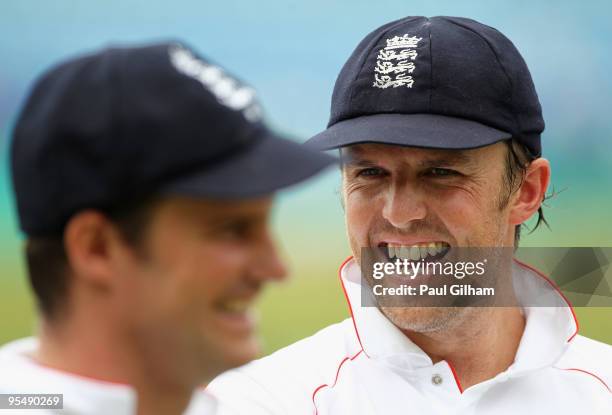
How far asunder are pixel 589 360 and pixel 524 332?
0.17 m

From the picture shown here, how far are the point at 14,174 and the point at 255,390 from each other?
1.05m

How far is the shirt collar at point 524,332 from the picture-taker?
200cm

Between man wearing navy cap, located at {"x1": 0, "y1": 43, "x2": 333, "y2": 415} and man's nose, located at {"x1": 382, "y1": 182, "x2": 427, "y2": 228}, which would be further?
man's nose, located at {"x1": 382, "y1": 182, "x2": 427, "y2": 228}

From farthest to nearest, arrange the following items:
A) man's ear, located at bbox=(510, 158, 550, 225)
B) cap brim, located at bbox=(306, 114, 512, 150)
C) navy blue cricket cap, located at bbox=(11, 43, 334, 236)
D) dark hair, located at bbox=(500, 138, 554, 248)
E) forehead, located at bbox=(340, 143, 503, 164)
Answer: man's ear, located at bbox=(510, 158, 550, 225) < dark hair, located at bbox=(500, 138, 554, 248) < forehead, located at bbox=(340, 143, 503, 164) < cap brim, located at bbox=(306, 114, 512, 150) < navy blue cricket cap, located at bbox=(11, 43, 334, 236)

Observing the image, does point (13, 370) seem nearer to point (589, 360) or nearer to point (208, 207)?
point (208, 207)

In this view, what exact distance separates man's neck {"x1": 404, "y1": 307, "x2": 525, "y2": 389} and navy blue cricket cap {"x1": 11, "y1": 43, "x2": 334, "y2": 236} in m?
1.08

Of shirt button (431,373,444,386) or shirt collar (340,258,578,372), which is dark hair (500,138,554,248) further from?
shirt button (431,373,444,386)

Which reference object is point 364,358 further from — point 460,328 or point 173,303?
point 173,303

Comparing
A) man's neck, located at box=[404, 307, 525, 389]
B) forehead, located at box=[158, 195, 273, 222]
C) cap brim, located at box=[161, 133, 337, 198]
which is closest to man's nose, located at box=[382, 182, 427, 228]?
man's neck, located at box=[404, 307, 525, 389]

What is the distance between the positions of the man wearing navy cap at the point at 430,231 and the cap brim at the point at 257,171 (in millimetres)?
765

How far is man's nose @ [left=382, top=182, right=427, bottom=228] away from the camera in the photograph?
2.01 meters

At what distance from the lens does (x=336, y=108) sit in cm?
209

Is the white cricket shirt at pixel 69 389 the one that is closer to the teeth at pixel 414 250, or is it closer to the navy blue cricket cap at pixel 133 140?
the navy blue cricket cap at pixel 133 140

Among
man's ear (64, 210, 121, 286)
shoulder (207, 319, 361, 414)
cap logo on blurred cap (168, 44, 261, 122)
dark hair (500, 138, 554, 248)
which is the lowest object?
shoulder (207, 319, 361, 414)
